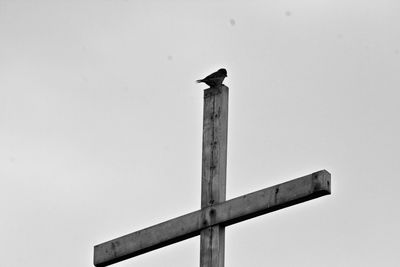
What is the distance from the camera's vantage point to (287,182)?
313 inches

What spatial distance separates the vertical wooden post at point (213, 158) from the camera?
26.8 feet

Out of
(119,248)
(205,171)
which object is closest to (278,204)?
(205,171)

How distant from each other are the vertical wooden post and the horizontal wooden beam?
72mm

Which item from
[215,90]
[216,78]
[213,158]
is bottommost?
[213,158]

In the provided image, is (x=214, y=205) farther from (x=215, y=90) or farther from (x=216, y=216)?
(x=215, y=90)

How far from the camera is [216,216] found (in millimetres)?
8203

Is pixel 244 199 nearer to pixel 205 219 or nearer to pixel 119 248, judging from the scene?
pixel 205 219

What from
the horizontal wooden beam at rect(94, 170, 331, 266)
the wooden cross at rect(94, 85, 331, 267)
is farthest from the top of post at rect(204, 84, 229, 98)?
the horizontal wooden beam at rect(94, 170, 331, 266)

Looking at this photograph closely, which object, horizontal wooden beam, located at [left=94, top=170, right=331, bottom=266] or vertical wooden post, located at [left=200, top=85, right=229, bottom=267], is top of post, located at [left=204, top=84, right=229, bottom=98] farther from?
horizontal wooden beam, located at [left=94, top=170, right=331, bottom=266]

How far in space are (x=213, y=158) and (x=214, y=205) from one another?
35 centimetres

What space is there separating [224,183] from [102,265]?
3.61ft

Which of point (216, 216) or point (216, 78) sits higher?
point (216, 78)

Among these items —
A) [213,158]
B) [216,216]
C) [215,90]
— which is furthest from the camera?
[215,90]

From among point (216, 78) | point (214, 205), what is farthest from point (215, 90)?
point (214, 205)
